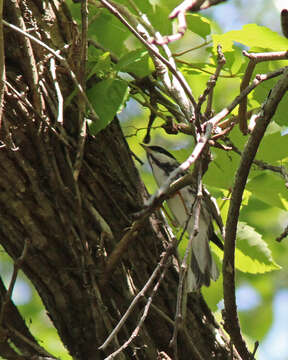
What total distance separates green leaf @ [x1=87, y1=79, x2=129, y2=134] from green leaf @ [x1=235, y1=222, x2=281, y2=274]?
0.63 metres

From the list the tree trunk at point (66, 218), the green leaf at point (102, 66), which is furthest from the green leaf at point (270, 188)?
the green leaf at point (102, 66)

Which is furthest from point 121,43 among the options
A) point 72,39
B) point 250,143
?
point 250,143

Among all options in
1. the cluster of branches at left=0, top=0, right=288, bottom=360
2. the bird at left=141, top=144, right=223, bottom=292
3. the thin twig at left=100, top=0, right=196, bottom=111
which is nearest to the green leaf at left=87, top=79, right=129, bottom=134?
the cluster of branches at left=0, top=0, right=288, bottom=360

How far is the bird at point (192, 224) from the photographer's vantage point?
2150mm

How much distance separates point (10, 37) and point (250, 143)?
792 mm

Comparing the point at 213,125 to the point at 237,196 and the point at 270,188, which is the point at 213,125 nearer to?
the point at 237,196

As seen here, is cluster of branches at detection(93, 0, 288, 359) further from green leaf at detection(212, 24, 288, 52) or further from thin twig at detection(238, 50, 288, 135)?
green leaf at detection(212, 24, 288, 52)

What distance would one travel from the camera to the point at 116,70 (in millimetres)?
1833

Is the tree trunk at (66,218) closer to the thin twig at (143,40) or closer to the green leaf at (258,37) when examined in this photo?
the thin twig at (143,40)

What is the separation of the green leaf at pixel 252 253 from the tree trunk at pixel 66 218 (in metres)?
0.33

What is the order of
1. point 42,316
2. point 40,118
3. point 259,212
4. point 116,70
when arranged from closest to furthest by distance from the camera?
point 40,118, point 116,70, point 259,212, point 42,316

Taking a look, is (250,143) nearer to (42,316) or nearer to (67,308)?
(67,308)

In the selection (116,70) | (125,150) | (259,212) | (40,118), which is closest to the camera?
(40,118)

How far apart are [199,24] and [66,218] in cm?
76
